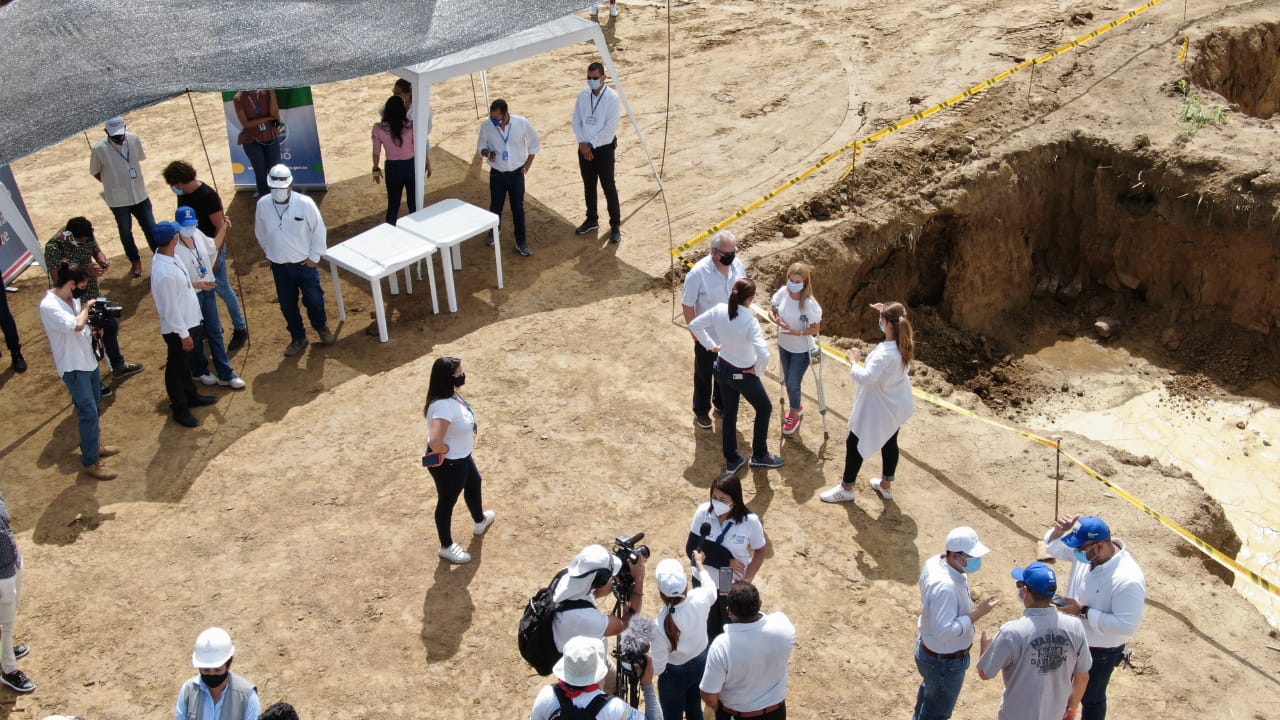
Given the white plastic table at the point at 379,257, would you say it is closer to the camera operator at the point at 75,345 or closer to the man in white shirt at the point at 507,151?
the man in white shirt at the point at 507,151

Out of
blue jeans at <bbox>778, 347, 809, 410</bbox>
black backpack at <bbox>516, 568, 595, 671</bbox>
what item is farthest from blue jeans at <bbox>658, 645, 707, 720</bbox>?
blue jeans at <bbox>778, 347, 809, 410</bbox>

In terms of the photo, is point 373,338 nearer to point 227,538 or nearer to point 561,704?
point 227,538


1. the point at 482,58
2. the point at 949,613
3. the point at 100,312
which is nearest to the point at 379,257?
the point at 100,312

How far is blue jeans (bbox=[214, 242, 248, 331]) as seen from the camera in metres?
9.51

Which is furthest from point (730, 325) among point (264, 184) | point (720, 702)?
point (264, 184)

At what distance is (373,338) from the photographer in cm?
987

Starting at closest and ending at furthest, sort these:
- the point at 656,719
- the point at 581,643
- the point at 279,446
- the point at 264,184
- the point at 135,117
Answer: the point at 581,643 → the point at 656,719 → the point at 279,446 → the point at 264,184 → the point at 135,117

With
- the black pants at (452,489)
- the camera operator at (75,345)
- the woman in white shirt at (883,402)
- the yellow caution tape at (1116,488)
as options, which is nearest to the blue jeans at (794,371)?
the yellow caution tape at (1116,488)

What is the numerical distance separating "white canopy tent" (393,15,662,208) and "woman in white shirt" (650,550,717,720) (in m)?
6.41

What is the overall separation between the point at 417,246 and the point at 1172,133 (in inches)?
341

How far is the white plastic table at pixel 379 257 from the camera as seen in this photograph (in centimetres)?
948

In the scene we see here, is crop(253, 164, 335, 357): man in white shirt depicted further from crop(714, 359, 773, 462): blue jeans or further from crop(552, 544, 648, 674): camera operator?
crop(552, 544, 648, 674): camera operator

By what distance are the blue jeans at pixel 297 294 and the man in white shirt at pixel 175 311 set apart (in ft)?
2.89

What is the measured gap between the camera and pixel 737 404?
7926 millimetres
